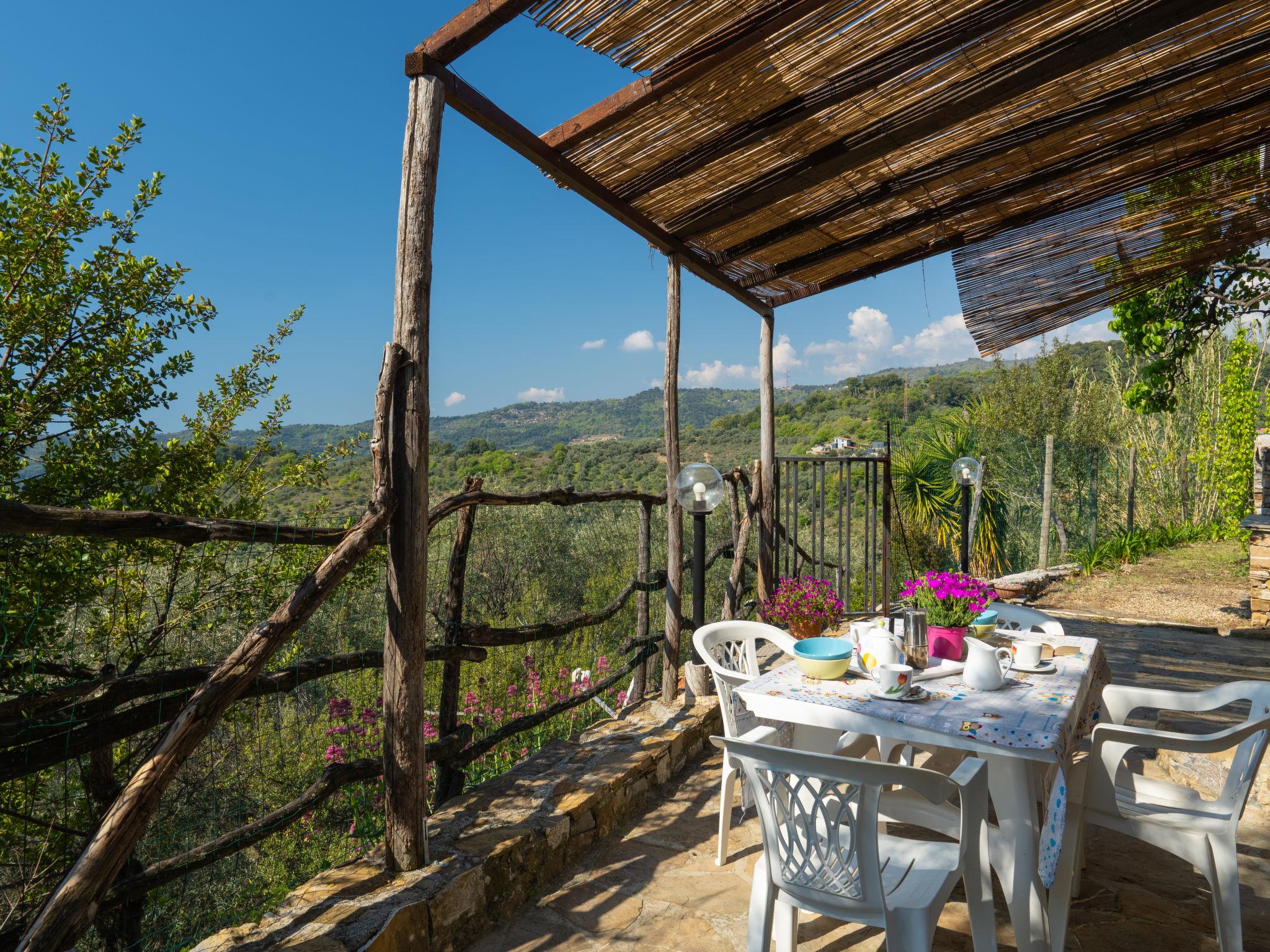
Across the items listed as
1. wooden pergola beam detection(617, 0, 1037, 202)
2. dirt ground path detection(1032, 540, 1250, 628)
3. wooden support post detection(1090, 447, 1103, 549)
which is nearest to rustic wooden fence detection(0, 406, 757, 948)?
wooden pergola beam detection(617, 0, 1037, 202)

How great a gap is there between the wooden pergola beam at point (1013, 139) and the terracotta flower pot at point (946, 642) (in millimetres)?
1745

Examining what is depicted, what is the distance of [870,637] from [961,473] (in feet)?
11.2

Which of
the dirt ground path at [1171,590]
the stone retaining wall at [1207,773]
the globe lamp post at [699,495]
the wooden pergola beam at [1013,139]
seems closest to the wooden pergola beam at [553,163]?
the wooden pergola beam at [1013,139]

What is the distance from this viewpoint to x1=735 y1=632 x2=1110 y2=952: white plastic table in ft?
5.51

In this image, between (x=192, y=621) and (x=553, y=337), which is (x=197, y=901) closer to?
(x=192, y=621)

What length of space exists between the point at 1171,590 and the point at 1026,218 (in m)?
5.56

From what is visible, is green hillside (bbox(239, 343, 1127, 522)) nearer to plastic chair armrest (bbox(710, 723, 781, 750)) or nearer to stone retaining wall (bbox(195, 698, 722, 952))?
stone retaining wall (bbox(195, 698, 722, 952))

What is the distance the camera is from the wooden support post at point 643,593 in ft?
11.6

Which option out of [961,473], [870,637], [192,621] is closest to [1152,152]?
[870,637]

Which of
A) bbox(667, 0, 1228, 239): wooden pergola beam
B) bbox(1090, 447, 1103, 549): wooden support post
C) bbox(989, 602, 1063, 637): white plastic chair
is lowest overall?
bbox(989, 602, 1063, 637): white plastic chair

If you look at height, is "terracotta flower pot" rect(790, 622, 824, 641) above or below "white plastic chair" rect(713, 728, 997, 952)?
above

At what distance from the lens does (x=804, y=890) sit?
1536mm

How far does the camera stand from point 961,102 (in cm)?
229

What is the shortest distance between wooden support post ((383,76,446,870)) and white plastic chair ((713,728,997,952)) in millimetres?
833
